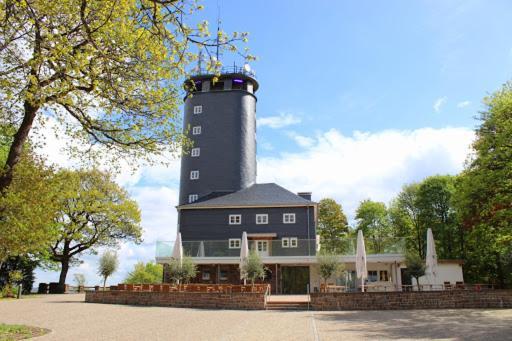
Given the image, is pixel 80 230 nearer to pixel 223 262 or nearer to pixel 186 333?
pixel 223 262

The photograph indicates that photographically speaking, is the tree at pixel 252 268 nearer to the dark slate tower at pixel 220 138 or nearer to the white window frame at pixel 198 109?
the dark slate tower at pixel 220 138

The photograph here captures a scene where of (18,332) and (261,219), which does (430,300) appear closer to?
(18,332)

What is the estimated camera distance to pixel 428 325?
12.3 m

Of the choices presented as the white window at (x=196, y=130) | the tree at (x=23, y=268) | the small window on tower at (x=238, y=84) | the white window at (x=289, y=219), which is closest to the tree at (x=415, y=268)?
the white window at (x=289, y=219)

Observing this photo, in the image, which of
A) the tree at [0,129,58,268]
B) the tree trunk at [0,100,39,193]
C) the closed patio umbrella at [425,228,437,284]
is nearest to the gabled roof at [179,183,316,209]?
the closed patio umbrella at [425,228,437,284]

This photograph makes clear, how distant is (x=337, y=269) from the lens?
76.2 ft

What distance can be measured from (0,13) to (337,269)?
19327 mm

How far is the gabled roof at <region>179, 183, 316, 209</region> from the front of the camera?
34.6 m

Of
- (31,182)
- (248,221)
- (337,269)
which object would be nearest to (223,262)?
(248,221)

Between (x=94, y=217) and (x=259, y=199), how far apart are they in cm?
1291

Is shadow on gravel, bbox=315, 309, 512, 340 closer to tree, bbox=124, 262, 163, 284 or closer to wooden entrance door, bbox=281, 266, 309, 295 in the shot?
wooden entrance door, bbox=281, 266, 309, 295

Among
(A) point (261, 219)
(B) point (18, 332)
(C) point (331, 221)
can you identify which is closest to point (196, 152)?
(A) point (261, 219)

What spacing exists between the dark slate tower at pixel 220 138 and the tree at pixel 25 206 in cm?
2458

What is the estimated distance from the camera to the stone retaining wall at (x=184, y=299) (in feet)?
61.9
